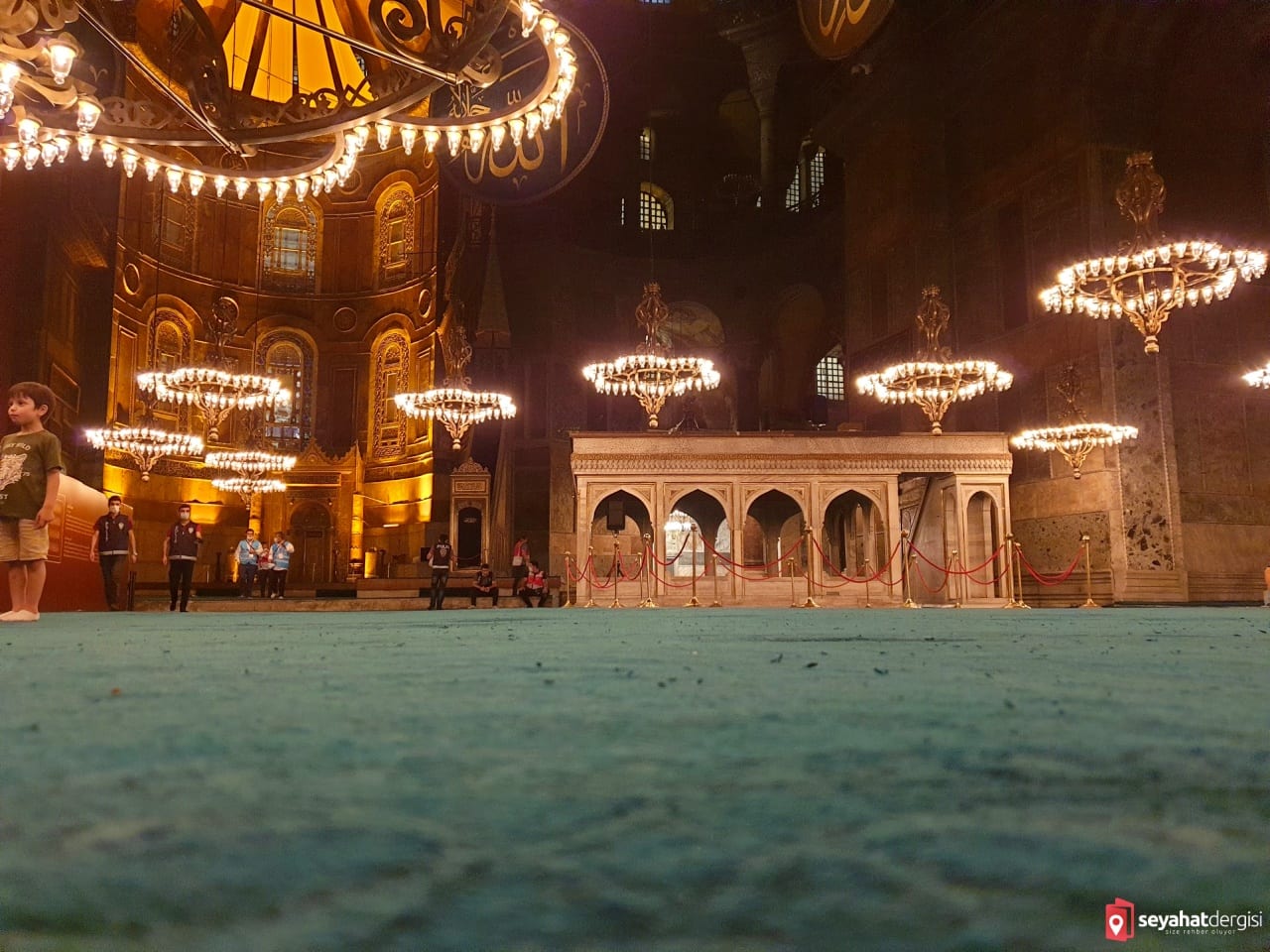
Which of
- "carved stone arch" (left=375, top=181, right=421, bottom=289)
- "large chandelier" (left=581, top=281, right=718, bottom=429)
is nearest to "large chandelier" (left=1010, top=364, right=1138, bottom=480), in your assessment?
"large chandelier" (left=581, top=281, right=718, bottom=429)

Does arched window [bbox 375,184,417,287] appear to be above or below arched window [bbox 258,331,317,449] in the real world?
above

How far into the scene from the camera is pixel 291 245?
3122 centimetres

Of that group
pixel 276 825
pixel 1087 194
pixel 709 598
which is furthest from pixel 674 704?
pixel 1087 194

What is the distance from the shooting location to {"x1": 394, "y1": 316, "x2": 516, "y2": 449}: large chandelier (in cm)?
1964

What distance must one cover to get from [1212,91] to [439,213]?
20.3 metres

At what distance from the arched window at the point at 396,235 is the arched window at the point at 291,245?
246 centimetres

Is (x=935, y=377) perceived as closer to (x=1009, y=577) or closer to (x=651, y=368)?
(x=1009, y=577)

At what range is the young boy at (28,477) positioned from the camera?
6.43 m

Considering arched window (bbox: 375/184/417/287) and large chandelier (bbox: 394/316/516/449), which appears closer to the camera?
large chandelier (bbox: 394/316/516/449)

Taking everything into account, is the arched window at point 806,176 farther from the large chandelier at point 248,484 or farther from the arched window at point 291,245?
the large chandelier at point 248,484

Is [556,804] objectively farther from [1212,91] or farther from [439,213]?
[439,213]

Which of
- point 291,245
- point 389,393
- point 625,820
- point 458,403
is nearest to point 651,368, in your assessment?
point 458,403

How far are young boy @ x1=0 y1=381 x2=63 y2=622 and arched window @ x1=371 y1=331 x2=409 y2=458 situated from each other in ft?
72.1

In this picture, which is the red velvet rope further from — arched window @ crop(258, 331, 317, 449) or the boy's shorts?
arched window @ crop(258, 331, 317, 449)
